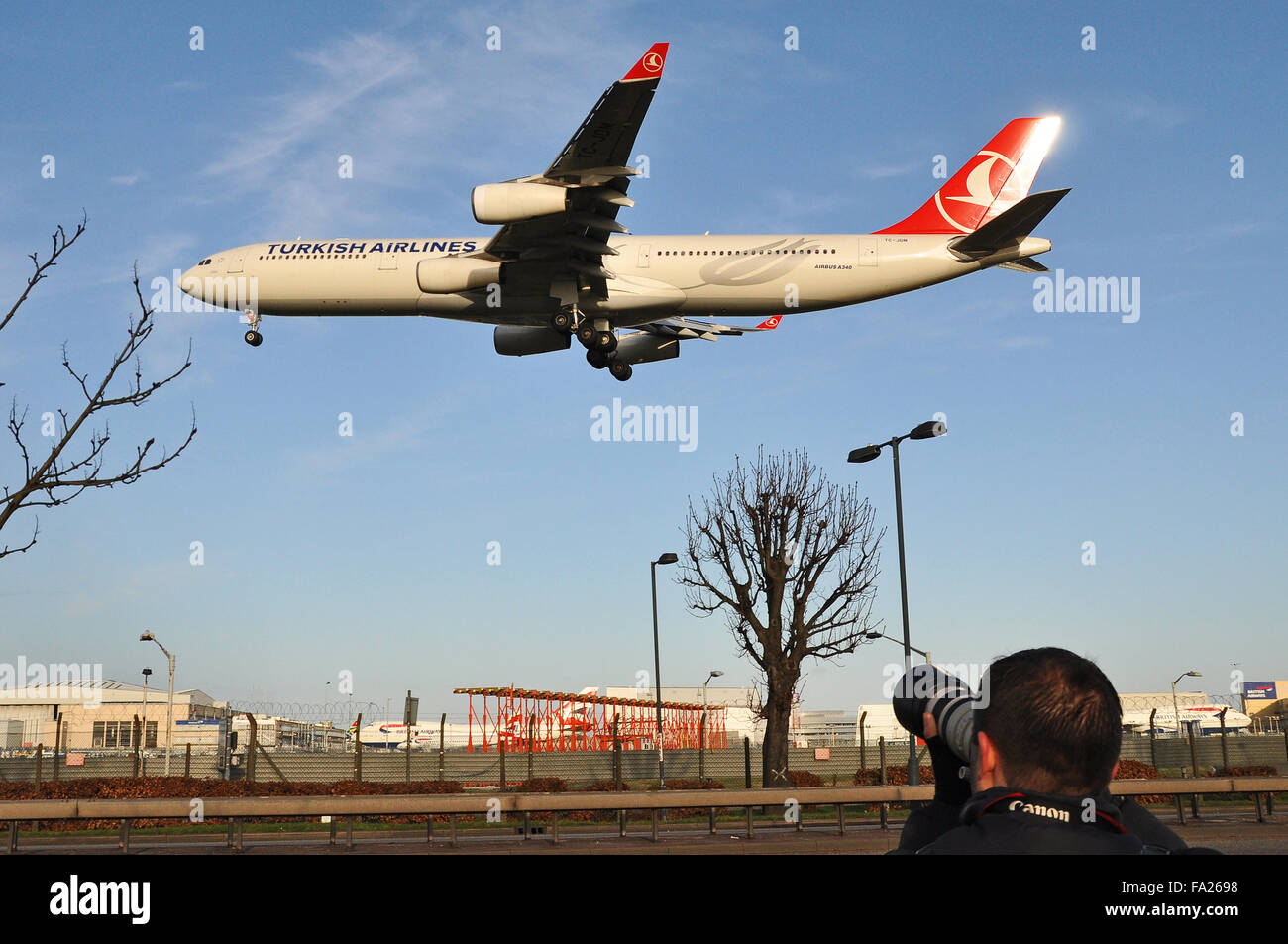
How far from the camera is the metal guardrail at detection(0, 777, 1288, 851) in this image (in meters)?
13.8

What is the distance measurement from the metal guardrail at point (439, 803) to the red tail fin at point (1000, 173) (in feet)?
58.4

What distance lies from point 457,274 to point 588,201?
11.6 ft

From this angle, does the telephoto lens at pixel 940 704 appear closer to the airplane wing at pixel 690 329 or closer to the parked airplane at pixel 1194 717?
the airplane wing at pixel 690 329

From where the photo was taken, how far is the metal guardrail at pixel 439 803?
45.4ft

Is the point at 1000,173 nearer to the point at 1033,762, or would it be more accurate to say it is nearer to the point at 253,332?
the point at 253,332

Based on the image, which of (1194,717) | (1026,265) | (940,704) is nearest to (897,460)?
(1026,265)

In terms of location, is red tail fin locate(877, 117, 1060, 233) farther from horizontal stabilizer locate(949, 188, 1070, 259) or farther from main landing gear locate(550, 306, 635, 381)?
main landing gear locate(550, 306, 635, 381)

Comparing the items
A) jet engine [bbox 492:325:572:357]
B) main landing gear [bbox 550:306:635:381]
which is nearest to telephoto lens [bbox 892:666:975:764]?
main landing gear [bbox 550:306:635:381]

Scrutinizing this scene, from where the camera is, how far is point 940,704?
251cm
